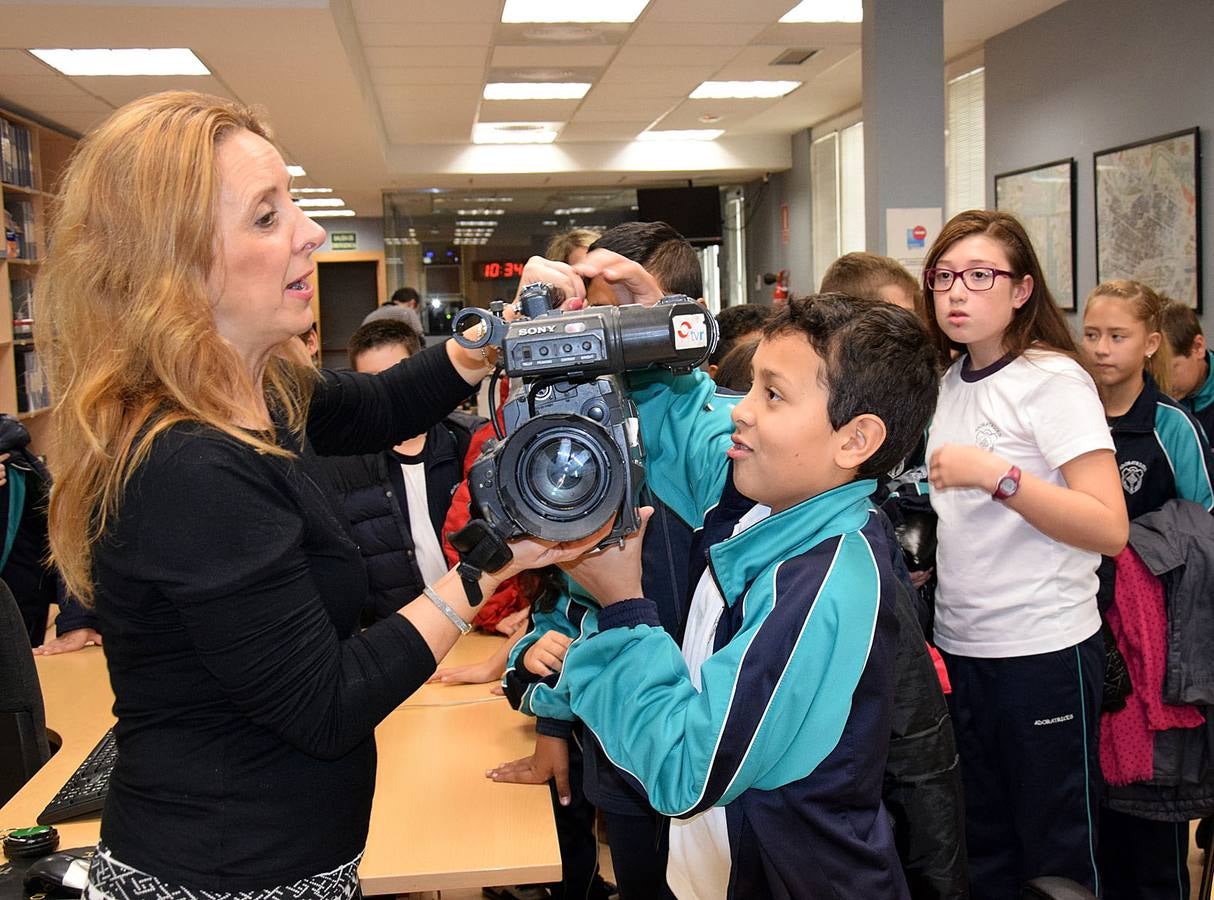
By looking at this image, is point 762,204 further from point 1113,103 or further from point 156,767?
point 156,767

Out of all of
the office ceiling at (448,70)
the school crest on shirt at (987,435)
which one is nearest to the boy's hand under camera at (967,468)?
the school crest on shirt at (987,435)

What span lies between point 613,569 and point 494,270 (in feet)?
35.2

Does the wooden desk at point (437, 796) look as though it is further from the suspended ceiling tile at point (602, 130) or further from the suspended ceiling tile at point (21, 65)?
the suspended ceiling tile at point (602, 130)

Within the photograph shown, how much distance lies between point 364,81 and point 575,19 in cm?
161

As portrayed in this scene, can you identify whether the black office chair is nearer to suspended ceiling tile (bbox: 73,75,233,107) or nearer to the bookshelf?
the bookshelf

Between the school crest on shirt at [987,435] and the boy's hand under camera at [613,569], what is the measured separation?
1079 millimetres

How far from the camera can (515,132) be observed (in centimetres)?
903

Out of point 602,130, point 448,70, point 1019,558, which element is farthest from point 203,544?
point 602,130

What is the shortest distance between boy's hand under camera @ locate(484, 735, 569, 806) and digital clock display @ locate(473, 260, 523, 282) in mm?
10116

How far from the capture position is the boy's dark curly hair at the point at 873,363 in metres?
1.18

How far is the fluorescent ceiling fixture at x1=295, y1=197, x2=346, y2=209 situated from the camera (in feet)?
40.5

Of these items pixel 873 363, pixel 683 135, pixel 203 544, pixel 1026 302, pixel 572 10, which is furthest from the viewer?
pixel 683 135

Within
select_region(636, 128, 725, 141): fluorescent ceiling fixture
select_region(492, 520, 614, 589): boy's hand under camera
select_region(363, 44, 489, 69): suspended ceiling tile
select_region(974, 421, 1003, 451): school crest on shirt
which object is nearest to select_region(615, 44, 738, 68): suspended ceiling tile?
select_region(363, 44, 489, 69): suspended ceiling tile

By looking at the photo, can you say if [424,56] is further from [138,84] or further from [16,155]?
[16,155]
